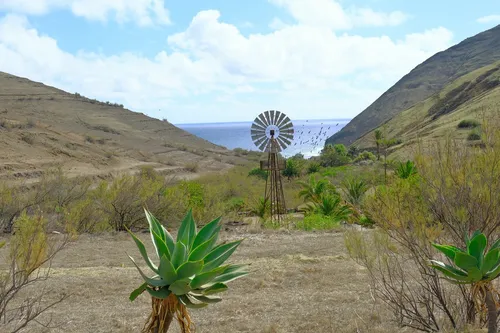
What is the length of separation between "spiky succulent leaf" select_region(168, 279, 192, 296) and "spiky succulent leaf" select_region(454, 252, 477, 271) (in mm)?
2158

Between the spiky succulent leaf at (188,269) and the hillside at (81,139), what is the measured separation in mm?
24316

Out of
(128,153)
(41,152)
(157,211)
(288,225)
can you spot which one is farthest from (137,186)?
(128,153)

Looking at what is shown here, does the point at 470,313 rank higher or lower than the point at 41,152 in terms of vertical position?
lower

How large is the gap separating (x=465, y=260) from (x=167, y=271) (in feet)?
7.74

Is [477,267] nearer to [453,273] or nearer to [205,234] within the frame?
[453,273]

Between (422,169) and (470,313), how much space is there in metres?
1.75

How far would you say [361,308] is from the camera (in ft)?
22.4

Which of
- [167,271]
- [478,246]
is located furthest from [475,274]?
[167,271]

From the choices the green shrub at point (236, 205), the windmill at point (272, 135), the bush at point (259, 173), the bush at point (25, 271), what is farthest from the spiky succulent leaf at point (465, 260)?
the bush at point (259, 173)

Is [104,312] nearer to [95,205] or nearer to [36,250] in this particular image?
[36,250]

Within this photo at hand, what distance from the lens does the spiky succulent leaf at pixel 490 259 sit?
393cm

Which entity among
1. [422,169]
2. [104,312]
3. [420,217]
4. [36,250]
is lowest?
[104,312]

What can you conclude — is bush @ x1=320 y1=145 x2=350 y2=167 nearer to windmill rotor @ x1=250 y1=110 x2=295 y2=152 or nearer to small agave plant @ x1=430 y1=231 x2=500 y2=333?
windmill rotor @ x1=250 y1=110 x2=295 y2=152

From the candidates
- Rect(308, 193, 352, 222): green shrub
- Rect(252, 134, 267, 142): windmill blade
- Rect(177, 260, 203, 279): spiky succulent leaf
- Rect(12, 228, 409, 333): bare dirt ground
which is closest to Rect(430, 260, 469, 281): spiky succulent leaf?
Rect(12, 228, 409, 333): bare dirt ground
